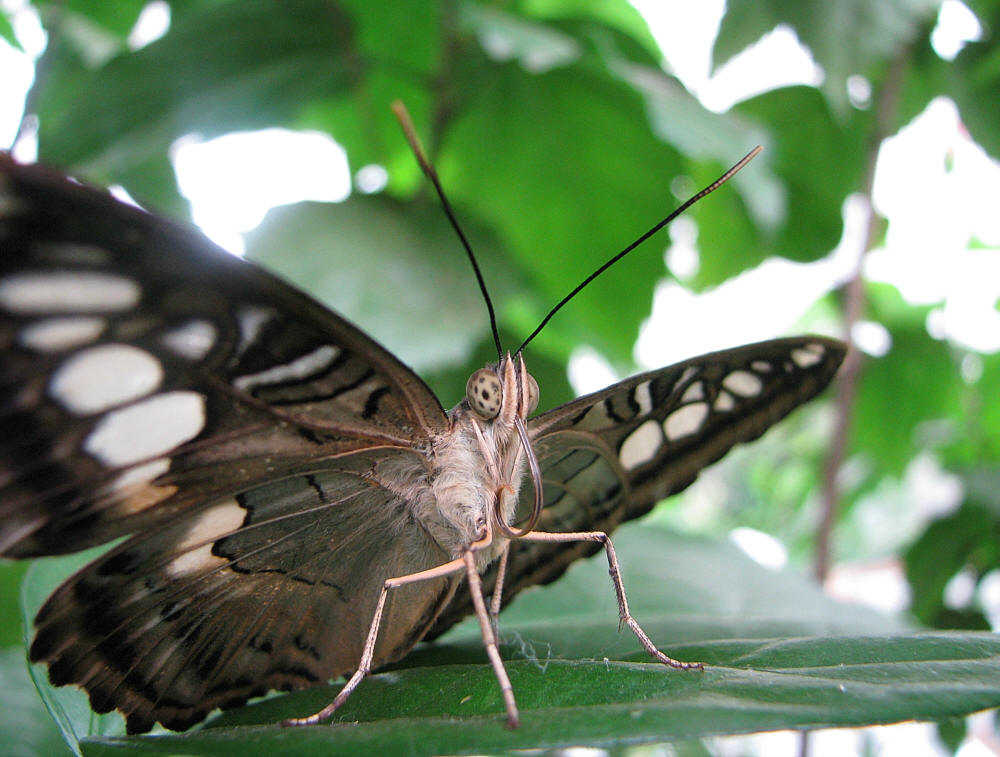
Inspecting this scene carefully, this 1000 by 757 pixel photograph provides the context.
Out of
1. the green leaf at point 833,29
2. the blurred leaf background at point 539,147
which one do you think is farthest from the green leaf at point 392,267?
the green leaf at point 833,29

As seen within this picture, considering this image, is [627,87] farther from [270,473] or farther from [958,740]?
[958,740]

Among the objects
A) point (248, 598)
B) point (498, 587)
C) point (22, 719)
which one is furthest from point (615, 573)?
point (22, 719)

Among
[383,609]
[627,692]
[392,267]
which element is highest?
[392,267]

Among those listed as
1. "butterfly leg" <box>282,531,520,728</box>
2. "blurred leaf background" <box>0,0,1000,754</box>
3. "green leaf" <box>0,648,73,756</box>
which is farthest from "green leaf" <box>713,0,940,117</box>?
"green leaf" <box>0,648,73,756</box>

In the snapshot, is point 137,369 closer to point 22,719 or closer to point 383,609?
point 383,609

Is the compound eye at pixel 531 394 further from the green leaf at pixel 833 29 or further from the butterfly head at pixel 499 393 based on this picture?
the green leaf at pixel 833 29

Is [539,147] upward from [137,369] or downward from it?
upward

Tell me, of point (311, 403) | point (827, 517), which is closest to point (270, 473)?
point (311, 403)
